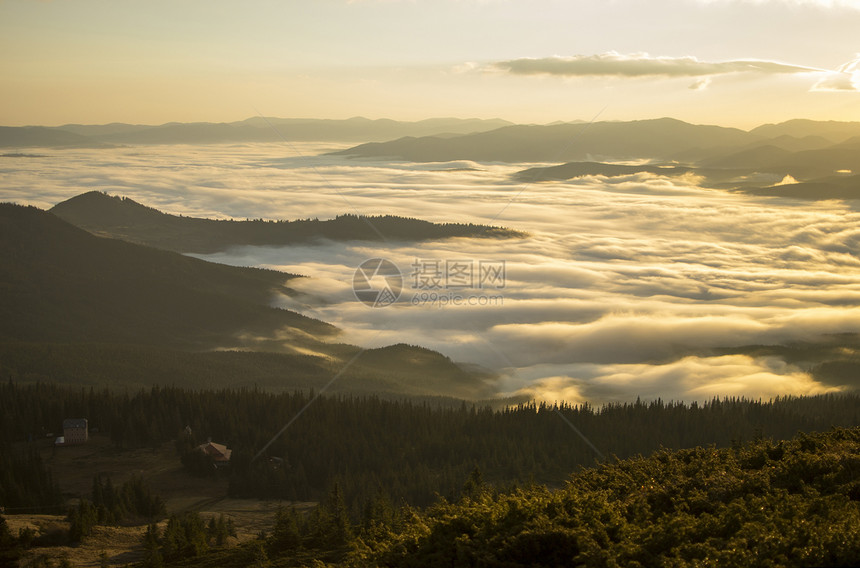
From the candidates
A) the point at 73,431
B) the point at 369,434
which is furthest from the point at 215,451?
the point at 369,434

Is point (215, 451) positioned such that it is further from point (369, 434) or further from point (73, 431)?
point (369, 434)

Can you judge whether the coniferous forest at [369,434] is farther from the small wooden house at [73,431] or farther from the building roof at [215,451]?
the small wooden house at [73,431]

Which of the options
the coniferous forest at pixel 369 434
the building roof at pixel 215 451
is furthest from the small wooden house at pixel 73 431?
the building roof at pixel 215 451

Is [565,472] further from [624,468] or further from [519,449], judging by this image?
[624,468]

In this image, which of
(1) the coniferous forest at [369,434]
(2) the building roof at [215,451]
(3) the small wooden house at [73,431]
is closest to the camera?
(1) the coniferous forest at [369,434]

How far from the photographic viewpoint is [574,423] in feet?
447

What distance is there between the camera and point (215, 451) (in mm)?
120375

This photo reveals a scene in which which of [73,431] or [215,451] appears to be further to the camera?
[73,431]

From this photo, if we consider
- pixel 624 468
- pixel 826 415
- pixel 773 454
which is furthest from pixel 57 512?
pixel 826 415

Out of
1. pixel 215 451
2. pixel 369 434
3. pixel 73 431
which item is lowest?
pixel 369 434

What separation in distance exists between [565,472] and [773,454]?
6376cm

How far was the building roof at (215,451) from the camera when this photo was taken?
11981 cm

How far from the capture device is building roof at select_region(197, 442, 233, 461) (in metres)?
120

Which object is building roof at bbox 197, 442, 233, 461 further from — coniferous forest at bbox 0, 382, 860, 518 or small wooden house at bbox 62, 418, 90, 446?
small wooden house at bbox 62, 418, 90, 446
